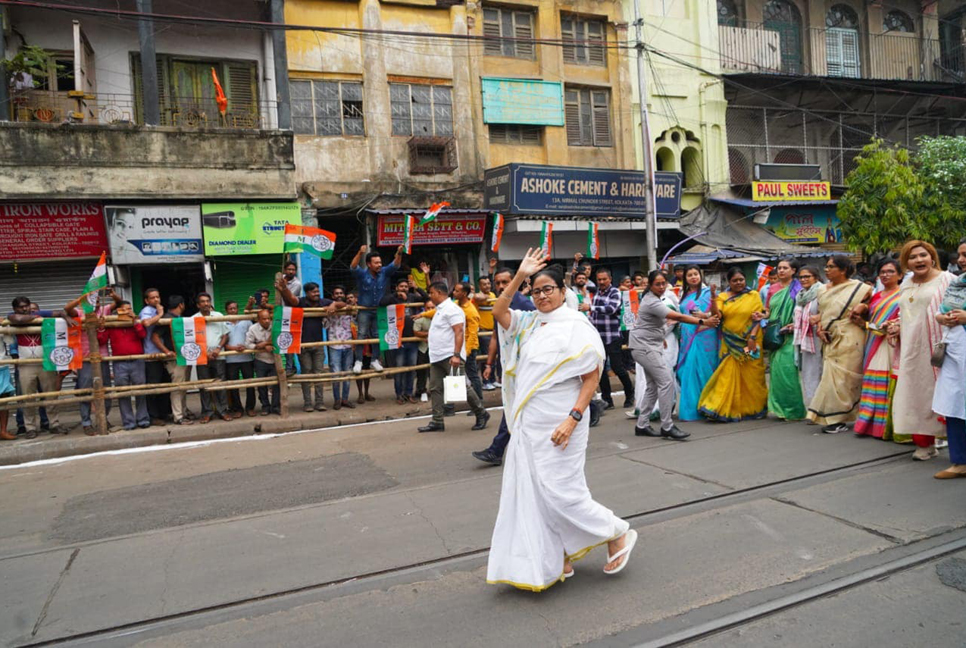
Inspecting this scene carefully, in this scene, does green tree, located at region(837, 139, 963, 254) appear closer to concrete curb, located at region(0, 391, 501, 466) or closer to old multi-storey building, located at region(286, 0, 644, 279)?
old multi-storey building, located at region(286, 0, 644, 279)

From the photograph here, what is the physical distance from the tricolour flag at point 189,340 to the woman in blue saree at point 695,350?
6041mm

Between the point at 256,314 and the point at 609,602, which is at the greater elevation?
the point at 256,314

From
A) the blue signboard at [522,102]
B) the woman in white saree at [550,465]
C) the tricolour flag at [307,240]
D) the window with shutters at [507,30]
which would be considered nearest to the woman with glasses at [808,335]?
the woman in white saree at [550,465]

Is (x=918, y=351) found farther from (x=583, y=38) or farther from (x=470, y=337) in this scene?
(x=583, y=38)

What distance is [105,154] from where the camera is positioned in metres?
Result: 13.6

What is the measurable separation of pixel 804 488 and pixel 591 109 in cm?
1544

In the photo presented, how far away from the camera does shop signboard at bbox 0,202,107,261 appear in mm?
13352

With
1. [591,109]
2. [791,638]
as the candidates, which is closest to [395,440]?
[791,638]

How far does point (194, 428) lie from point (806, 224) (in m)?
19.1

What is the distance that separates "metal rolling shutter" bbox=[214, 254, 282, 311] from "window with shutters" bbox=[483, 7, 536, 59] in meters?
7.49

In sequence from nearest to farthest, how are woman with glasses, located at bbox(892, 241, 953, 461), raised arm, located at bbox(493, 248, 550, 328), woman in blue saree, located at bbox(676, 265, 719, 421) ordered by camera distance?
raised arm, located at bbox(493, 248, 550, 328) → woman with glasses, located at bbox(892, 241, 953, 461) → woman in blue saree, located at bbox(676, 265, 719, 421)

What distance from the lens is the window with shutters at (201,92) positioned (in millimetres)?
15055

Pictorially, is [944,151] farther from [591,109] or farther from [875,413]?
[875,413]

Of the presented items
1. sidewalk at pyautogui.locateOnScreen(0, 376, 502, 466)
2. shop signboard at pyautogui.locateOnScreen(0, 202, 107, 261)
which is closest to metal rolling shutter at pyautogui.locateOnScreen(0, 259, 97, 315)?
shop signboard at pyautogui.locateOnScreen(0, 202, 107, 261)
